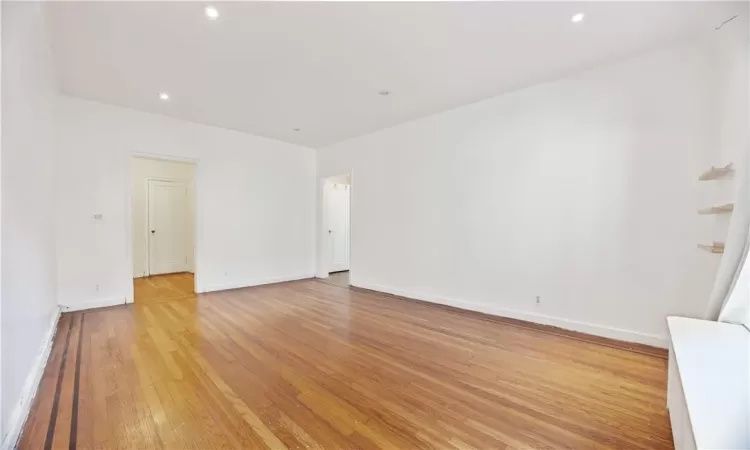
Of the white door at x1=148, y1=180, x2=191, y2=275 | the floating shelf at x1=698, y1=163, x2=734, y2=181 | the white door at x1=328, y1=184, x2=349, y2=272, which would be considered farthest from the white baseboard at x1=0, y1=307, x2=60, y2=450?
the white door at x1=328, y1=184, x2=349, y2=272

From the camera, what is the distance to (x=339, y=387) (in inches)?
85.0

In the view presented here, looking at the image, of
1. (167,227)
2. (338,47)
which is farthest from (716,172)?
(167,227)

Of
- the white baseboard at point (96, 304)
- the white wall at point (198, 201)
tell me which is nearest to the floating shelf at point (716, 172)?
the white wall at point (198, 201)

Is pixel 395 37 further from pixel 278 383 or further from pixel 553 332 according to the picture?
pixel 553 332

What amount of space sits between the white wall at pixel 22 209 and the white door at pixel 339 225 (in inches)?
183

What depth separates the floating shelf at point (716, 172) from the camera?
2.26 m

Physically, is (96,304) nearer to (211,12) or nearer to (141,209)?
(141,209)

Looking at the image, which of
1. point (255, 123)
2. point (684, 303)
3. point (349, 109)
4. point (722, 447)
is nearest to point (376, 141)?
point (349, 109)

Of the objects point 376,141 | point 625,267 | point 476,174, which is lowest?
point 625,267

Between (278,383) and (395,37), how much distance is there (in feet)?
9.35

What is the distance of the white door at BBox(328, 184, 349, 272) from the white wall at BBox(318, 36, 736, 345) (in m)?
2.41

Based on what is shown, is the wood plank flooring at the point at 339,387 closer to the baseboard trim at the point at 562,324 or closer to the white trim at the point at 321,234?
the baseboard trim at the point at 562,324

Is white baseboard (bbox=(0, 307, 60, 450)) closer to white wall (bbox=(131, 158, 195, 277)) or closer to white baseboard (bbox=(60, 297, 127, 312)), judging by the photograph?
white baseboard (bbox=(60, 297, 127, 312))

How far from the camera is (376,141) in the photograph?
17.5ft
